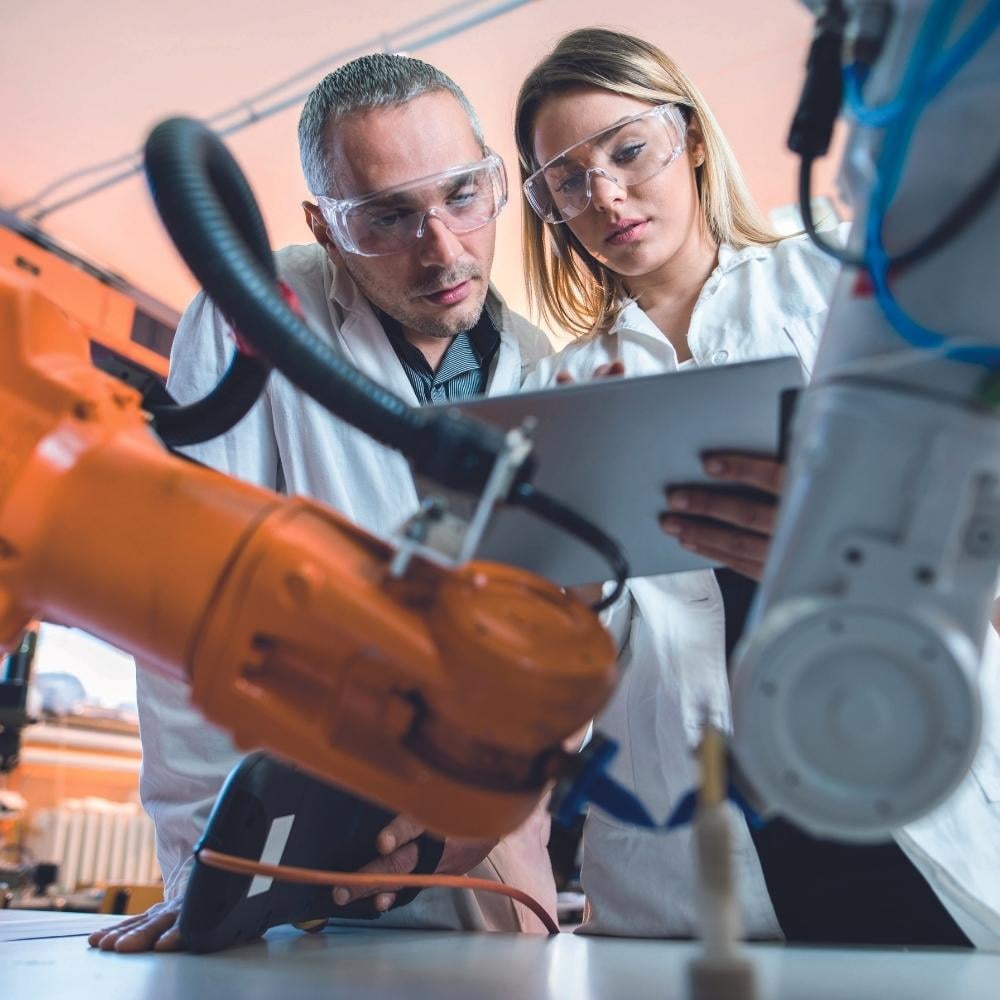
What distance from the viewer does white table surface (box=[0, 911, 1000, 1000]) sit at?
1.95 ft

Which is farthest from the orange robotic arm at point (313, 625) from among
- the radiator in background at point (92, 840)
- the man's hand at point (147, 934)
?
the radiator in background at point (92, 840)

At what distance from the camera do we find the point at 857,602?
1.52 ft

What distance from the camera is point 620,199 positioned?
1.49m

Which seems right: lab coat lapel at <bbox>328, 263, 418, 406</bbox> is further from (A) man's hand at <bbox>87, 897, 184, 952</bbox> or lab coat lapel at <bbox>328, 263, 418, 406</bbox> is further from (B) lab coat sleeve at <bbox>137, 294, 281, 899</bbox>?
(A) man's hand at <bbox>87, 897, 184, 952</bbox>

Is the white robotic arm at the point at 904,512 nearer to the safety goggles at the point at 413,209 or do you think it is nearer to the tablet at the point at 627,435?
the tablet at the point at 627,435

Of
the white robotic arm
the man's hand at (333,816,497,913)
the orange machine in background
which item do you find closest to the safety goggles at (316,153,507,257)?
the man's hand at (333,816,497,913)

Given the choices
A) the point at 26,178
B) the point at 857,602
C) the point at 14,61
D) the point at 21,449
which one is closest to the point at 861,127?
the point at 857,602

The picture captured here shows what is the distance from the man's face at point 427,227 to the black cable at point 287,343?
0.94 metres

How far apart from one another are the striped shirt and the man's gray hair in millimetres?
284

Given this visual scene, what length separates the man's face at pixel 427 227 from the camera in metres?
1.54

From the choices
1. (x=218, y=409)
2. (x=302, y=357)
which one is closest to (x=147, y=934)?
(x=218, y=409)

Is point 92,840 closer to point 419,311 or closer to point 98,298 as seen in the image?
point 98,298

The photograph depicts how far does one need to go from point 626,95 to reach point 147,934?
136 centimetres

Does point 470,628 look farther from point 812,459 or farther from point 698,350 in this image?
point 698,350
